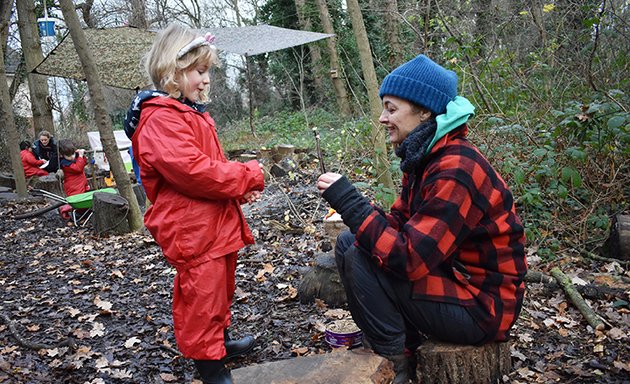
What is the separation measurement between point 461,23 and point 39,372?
734 cm

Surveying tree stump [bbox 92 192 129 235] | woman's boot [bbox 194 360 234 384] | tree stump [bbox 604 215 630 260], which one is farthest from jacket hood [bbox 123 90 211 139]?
tree stump [bbox 92 192 129 235]

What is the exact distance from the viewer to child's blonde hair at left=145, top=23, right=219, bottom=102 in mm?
2430

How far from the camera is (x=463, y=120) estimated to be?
2.09 m

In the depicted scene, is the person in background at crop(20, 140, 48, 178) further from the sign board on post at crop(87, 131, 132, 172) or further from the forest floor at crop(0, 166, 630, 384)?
the forest floor at crop(0, 166, 630, 384)

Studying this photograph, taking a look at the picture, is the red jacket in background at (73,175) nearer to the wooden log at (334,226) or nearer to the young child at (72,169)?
the young child at (72,169)

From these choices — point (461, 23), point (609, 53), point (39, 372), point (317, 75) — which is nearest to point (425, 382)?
point (39, 372)

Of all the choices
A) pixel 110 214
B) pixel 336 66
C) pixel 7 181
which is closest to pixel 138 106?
pixel 110 214

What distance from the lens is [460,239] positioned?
203 centimetres

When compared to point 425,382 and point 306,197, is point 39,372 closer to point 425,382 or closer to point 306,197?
point 425,382

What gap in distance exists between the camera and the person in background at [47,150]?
34.3ft

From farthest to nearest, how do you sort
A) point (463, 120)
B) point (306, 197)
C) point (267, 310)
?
point (306, 197) → point (267, 310) → point (463, 120)

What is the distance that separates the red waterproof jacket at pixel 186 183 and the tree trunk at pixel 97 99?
14.0 feet

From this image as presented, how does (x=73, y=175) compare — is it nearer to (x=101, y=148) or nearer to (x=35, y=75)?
(x=101, y=148)

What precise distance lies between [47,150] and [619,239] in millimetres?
10909
